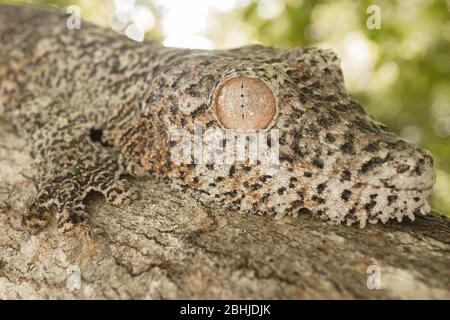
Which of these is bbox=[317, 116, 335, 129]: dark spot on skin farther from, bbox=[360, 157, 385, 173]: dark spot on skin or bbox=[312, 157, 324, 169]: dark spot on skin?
bbox=[360, 157, 385, 173]: dark spot on skin

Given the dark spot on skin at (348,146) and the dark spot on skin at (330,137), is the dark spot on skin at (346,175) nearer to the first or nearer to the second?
the dark spot on skin at (348,146)

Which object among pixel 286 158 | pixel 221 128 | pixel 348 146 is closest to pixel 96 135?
pixel 221 128

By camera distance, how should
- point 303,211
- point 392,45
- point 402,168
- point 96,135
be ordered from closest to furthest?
point 402,168
point 303,211
point 96,135
point 392,45

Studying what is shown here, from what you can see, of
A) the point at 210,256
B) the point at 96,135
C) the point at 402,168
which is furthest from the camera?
the point at 96,135

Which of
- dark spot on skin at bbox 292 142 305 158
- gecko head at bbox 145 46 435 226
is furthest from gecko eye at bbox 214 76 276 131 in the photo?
dark spot on skin at bbox 292 142 305 158

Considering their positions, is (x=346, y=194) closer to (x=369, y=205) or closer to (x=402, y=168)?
(x=369, y=205)

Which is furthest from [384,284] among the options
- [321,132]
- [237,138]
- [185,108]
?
[185,108]
